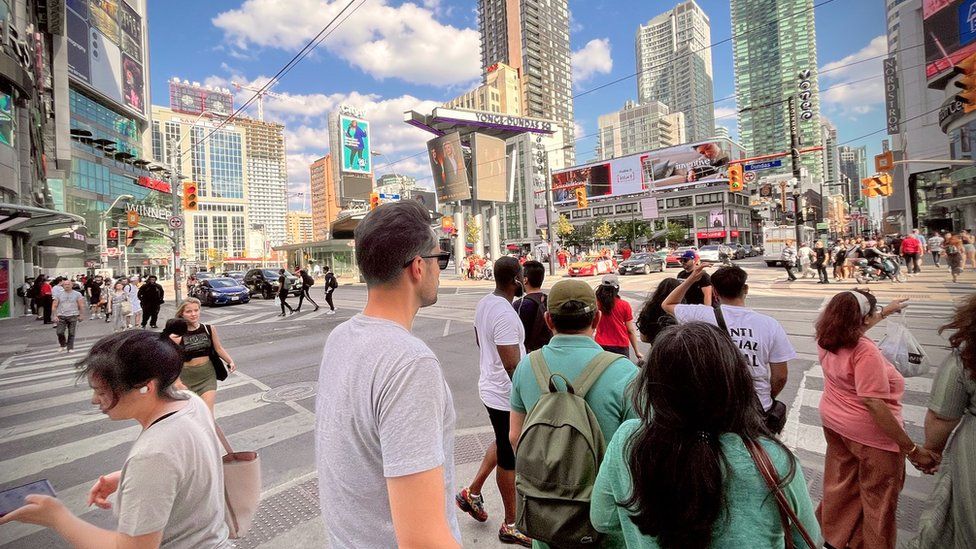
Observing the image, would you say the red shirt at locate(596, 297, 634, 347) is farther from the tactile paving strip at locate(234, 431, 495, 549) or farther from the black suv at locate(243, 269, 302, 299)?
the black suv at locate(243, 269, 302, 299)

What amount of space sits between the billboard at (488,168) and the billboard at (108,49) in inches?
1576

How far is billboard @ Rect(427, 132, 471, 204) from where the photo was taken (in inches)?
2103

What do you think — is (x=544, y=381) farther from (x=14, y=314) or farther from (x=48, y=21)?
(x=48, y=21)

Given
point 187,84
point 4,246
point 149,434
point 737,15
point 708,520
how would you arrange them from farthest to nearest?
1. point 187,84
2. point 737,15
3. point 4,246
4. point 149,434
5. point 708,520

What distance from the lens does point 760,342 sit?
3.28m

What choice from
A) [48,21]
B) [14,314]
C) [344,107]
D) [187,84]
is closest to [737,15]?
[344,107]

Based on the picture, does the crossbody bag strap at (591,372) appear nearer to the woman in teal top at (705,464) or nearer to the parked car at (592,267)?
the woman in teal top at (705,464)

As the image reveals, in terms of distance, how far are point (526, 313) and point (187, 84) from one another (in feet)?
786

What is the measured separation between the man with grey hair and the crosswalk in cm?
366

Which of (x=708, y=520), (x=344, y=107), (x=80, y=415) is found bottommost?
(x=80, y=415)

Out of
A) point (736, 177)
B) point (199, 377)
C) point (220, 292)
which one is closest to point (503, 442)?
point (199, 377)

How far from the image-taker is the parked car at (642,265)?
3362cm

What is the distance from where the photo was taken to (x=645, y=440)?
1356 millimetres

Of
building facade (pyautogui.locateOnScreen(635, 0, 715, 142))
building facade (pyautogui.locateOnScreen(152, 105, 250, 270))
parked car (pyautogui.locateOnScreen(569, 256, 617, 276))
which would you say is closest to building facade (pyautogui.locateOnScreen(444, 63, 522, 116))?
building facade (pyautogui.locateOnScreen(152, 105, 250, 270))
